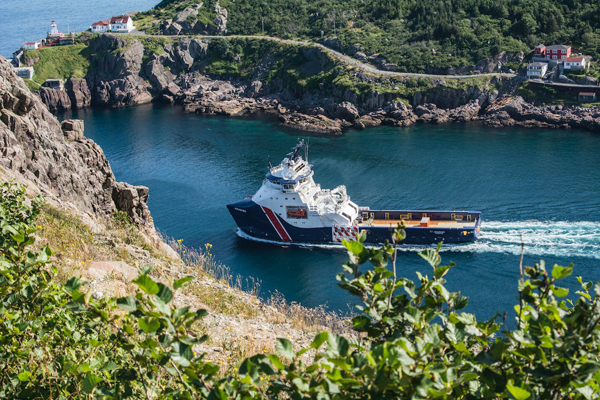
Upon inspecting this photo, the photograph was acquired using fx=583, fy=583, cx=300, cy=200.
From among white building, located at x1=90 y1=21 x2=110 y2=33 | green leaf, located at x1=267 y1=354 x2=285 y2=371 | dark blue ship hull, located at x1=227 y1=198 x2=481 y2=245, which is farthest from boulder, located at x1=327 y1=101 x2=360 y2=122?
green leaf, located at x1=267 y1=354 x2=285 y2=371

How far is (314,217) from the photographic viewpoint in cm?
3862

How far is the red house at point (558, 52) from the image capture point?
248 feet

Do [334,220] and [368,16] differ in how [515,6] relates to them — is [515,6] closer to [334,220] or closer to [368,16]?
[368,16]

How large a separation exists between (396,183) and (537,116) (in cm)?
2931

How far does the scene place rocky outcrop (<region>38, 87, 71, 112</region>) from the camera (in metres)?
86.1

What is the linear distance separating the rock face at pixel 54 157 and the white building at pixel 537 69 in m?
62.5

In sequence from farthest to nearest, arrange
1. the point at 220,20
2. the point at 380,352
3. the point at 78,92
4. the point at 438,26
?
1. the point at 220,20
2. the point at 78,92
3. the point at 438,26
4. the point at 380,352

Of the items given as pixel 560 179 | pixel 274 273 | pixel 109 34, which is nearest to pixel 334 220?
pixel 274 273

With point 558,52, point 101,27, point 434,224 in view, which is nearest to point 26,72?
point 101,27

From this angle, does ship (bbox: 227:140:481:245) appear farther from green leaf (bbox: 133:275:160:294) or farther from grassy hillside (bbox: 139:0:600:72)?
grassy hillside (bbox: 139:0:600:72)

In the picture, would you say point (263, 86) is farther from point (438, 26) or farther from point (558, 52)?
point (558, 52)

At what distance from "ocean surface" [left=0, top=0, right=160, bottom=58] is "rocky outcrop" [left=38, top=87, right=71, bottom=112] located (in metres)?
21.5

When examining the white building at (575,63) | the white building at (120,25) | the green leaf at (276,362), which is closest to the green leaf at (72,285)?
the green leaf at (276,362)

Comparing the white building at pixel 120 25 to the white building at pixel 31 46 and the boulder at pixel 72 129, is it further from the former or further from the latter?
the boulder at pixel 72 129
